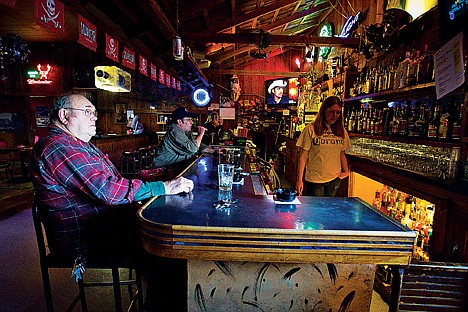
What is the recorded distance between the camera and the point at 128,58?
20.0 feet

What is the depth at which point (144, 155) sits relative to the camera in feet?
25.3

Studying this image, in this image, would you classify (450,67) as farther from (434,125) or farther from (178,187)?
(178,187)

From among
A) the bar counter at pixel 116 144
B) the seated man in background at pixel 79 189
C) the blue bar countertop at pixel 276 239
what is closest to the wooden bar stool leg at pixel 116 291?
the seated man in background at pixel 79 189

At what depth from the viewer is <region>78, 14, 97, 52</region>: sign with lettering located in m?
4.03

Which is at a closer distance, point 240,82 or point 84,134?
point 84,134

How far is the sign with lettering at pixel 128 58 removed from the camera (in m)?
5.88

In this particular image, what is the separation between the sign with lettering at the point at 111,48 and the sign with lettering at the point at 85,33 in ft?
1.99

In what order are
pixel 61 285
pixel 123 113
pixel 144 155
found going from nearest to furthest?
pixel 61 285 → pixel 144 155 → pixel 123 113

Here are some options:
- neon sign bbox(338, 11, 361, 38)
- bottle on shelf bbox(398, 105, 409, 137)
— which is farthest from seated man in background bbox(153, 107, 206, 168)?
neon sign bbox(338, 11, 361, 38)

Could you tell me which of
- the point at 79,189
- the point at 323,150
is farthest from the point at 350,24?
the point at 79,189

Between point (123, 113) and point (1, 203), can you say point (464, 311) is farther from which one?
point (123, 113)

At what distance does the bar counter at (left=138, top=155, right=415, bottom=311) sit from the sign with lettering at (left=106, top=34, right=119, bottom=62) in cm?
456

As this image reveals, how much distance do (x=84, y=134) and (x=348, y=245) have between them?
1.65m

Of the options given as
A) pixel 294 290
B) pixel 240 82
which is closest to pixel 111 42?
pixel 294 290
